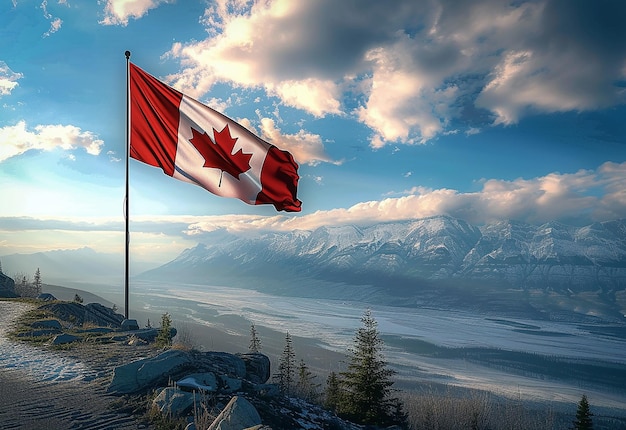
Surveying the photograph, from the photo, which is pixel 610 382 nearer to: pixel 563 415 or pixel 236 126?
pixel 563 415

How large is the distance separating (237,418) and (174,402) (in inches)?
86.1

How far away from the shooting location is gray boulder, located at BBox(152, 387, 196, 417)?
8633mm

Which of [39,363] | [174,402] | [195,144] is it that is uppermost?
[195,144]

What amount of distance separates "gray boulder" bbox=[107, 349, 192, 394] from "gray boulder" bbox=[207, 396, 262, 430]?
11.4 feet

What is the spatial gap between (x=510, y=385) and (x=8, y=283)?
169311mm

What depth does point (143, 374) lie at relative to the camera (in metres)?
10.3

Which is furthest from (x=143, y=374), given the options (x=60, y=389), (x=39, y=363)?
(x=39, y=363)

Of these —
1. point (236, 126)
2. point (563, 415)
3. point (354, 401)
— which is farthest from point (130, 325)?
point (563, 415)

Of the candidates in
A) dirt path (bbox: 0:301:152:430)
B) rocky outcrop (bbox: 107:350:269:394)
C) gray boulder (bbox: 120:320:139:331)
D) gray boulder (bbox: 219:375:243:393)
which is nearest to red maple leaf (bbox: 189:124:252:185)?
rocky outcrop (bbox: 107:350:269:394)

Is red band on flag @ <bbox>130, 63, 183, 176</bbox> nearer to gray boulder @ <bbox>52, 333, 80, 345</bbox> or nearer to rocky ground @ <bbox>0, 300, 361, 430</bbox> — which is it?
rocky ground @ <bbox>0, 300, 361, 430</bbox>

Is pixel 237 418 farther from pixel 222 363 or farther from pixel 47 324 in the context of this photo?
pixel 47 324

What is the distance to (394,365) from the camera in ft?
559

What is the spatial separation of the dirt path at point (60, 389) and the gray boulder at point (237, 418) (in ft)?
6.71

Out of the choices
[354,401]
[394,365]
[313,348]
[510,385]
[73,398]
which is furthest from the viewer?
[313,348]
